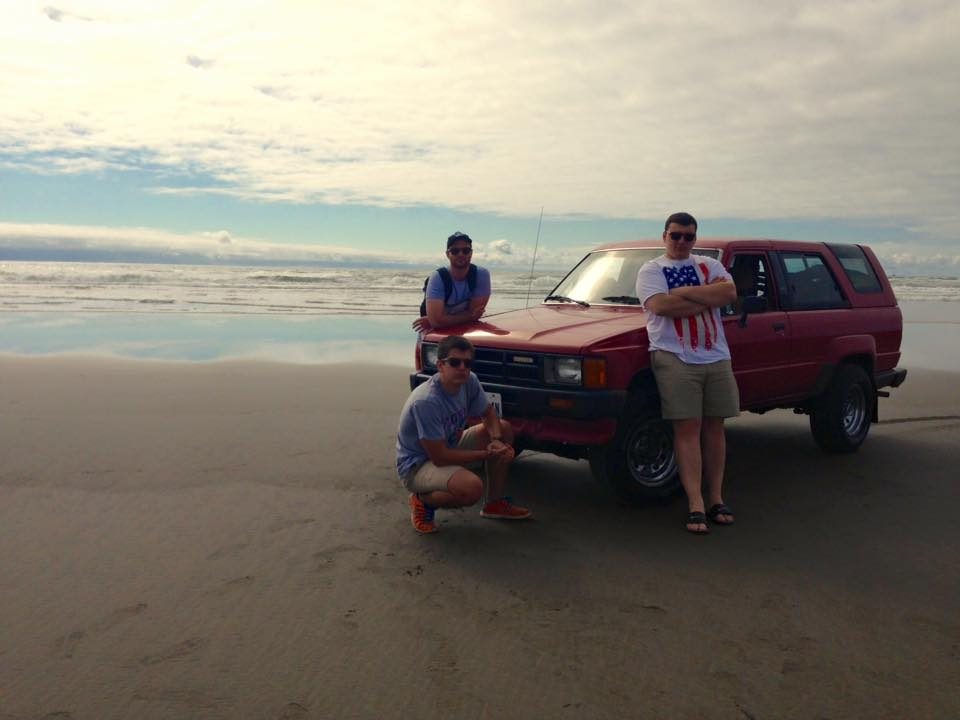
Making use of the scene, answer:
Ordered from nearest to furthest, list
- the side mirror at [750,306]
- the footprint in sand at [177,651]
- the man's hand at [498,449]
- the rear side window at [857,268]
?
the footprint in sand at [177,651], the man's hand at [498,449], the side mirror at [750,306], the rear side window at [857,268]

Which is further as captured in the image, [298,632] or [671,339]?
[671,339]

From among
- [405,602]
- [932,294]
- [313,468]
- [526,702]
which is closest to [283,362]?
[313,468]

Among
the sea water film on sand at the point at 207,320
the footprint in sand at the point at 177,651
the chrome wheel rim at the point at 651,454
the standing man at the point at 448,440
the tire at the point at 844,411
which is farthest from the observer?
the sea water film on sand at the point at 207,320

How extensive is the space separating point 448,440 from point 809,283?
362 centimetres

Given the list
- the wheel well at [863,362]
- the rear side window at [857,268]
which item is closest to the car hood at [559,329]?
the wheel well at [863,362]

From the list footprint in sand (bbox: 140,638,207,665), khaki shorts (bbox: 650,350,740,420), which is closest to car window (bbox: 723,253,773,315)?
khaki shorts (bbox: 650,350,740,420)

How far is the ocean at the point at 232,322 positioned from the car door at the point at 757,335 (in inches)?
61.7

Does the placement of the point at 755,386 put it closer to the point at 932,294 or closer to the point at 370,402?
Answer: the point at 370,402

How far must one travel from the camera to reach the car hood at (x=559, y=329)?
5129 millimetres

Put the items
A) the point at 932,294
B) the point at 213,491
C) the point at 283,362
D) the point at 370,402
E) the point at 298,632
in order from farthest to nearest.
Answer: the point at 932,294 → the point at 283,362 → the point at 370,402 → the point at 213,491 → the point at 298,632

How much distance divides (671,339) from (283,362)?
7.67 meters

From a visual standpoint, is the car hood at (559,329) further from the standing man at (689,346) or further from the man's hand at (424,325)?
the standing man at (689,346)

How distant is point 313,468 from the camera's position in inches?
243

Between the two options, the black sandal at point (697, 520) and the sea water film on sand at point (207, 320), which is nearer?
the black sandal at point (697, 520)
